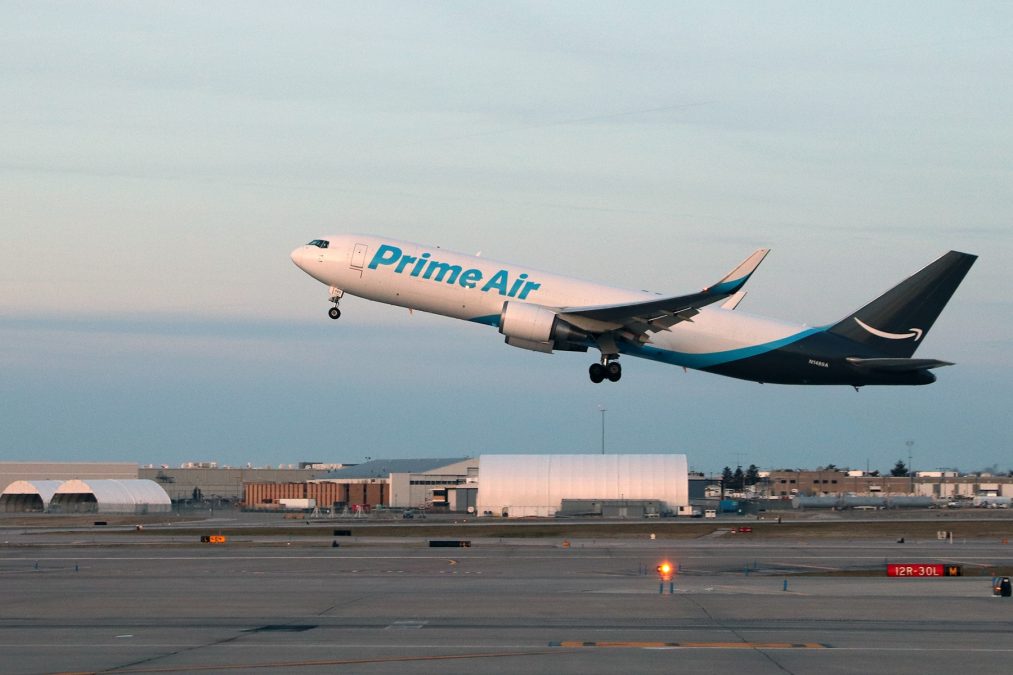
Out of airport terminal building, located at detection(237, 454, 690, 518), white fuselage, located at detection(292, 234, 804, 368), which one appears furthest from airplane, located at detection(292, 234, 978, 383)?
airport terminal building, located at detection(237, 454, 690, 518)

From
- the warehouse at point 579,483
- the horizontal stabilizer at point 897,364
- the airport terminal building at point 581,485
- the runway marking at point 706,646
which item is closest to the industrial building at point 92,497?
the airport terminal building at point 581,485

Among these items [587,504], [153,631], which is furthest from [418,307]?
[587,504]

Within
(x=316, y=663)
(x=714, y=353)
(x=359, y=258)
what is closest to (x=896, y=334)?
(x=714, y=353)

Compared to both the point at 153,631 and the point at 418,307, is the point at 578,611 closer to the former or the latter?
the point at 153,631

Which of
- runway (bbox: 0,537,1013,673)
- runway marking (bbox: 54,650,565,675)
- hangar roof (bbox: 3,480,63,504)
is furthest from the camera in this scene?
hangar roof (bbox: 3,480,63,504)

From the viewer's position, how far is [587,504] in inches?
4564

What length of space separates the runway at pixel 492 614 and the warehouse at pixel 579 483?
5446cm

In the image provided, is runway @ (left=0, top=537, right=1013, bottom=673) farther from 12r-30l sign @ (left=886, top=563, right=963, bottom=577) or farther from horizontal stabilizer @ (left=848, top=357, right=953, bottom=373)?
horizontal stabilizer @ (left=848, top=357, right=953, bottom=373)

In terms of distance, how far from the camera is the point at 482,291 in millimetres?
53531

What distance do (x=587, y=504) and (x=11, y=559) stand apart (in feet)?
206

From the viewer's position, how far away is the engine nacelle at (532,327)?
52.0 meters

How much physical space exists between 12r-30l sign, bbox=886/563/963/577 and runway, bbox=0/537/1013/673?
0.97 metres

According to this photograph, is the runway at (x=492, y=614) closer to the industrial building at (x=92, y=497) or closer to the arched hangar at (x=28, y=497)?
the industrial building at (x=92, y=497)

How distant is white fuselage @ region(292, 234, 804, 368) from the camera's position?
176 feet
